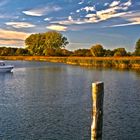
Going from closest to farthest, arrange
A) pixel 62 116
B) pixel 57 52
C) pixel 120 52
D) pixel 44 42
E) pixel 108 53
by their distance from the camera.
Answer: pixel 62 116 → pixel 120 52 → pixel 108 53 → pixel 57 52 → pixel 44 42

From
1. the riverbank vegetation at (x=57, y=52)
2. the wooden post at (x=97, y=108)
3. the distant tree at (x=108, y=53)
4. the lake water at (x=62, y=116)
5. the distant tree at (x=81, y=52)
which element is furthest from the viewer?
the distant tree at (x=81, y=52)

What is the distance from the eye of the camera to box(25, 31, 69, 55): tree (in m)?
163

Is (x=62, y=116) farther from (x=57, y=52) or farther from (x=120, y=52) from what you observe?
(x=57, y=52)

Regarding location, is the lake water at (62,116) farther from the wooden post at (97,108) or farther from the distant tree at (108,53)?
the distant tree at (108,53)

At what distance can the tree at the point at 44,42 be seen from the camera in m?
163

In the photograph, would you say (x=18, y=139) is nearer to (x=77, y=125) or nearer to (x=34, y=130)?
(x=34, y=130)

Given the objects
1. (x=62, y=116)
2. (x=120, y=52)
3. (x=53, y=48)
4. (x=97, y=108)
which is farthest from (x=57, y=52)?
(x=97, y=108)

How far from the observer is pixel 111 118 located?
79.8 ft

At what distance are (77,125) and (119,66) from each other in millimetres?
66762

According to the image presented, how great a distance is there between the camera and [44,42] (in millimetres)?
171250

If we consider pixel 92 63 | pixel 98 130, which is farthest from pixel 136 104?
pixel 92 63

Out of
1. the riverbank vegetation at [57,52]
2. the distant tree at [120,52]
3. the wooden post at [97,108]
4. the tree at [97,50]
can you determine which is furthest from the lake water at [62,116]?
the tree at [97,50]

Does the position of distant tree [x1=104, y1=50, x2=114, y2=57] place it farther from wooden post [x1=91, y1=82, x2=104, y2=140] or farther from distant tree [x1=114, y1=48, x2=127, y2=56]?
wooden post [x1=91, y1=82, x2=104, y2=140]

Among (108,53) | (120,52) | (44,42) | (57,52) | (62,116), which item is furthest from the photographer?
(44,42)
